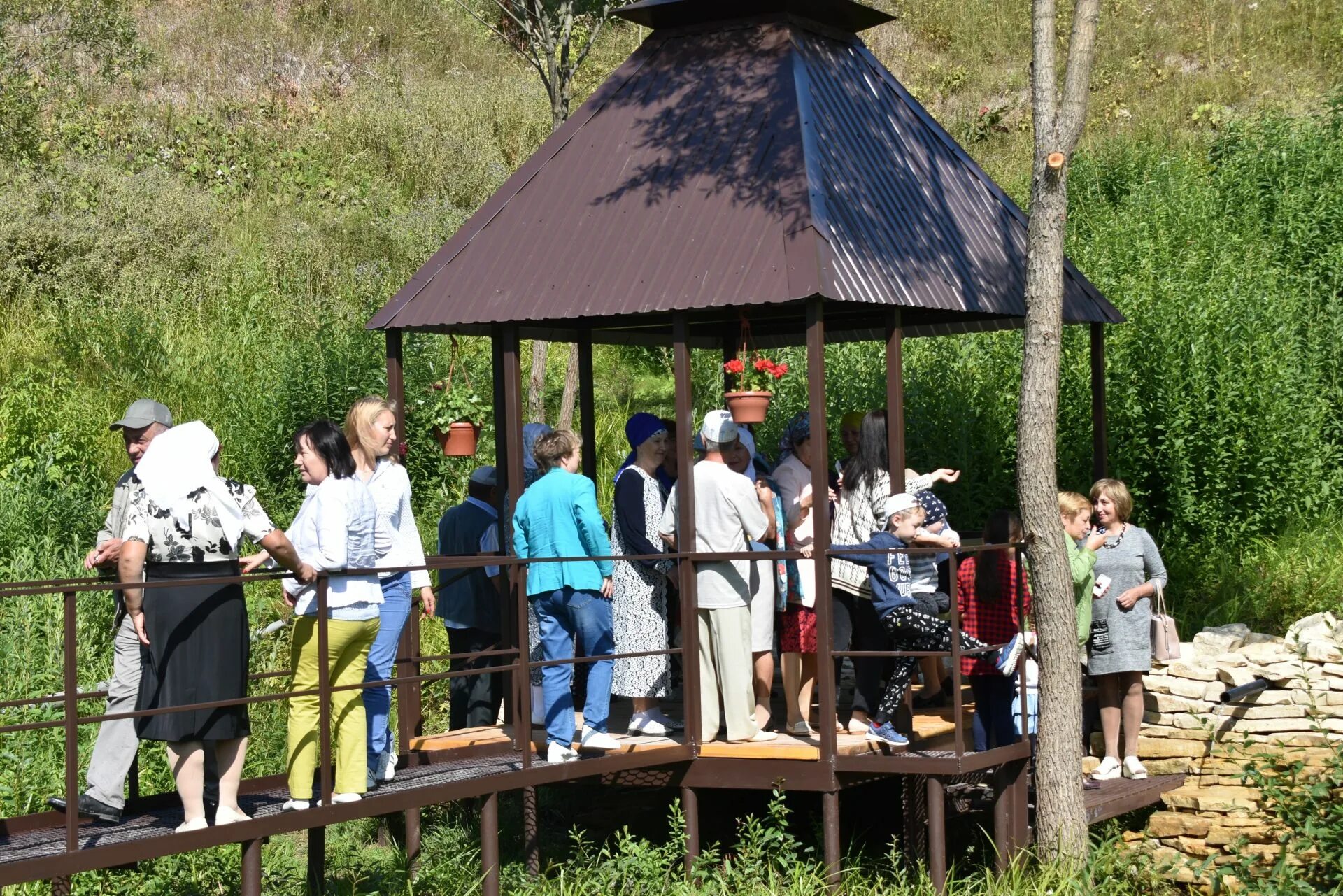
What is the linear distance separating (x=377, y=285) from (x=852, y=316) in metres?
10.5

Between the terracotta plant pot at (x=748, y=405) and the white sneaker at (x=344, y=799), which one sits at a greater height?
the terracotta plant pot at (x=748, y=405)

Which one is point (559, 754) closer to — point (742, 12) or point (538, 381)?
point (742, 12)

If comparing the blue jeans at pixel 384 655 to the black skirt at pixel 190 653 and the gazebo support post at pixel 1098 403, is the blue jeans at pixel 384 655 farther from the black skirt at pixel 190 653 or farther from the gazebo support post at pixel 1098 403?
the gazebo support post at pixel 1098 403

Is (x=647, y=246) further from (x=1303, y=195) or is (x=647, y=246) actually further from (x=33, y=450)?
(x=1303, y=195)

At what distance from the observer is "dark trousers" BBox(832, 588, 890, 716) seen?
309 inches

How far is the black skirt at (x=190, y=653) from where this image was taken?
19.2ft

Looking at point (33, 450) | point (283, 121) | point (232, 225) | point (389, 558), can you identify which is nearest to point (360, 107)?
point (283, 121)

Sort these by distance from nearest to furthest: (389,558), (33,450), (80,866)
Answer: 1. (80,866)
2. (389,558)
3. (33,450)

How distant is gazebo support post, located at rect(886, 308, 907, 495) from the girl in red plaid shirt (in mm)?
621

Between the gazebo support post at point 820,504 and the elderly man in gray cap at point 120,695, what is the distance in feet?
10.1

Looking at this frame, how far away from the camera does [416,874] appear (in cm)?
837

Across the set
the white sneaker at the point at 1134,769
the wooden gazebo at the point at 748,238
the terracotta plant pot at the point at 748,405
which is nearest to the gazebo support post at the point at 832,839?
the wooden gazebo at the point at 748,238

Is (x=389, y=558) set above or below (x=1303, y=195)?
below

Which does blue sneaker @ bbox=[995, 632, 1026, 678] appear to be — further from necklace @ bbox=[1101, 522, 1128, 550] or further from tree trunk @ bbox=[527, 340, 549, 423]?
tree trunk @ bbox=[527, 340, 549, 423]
